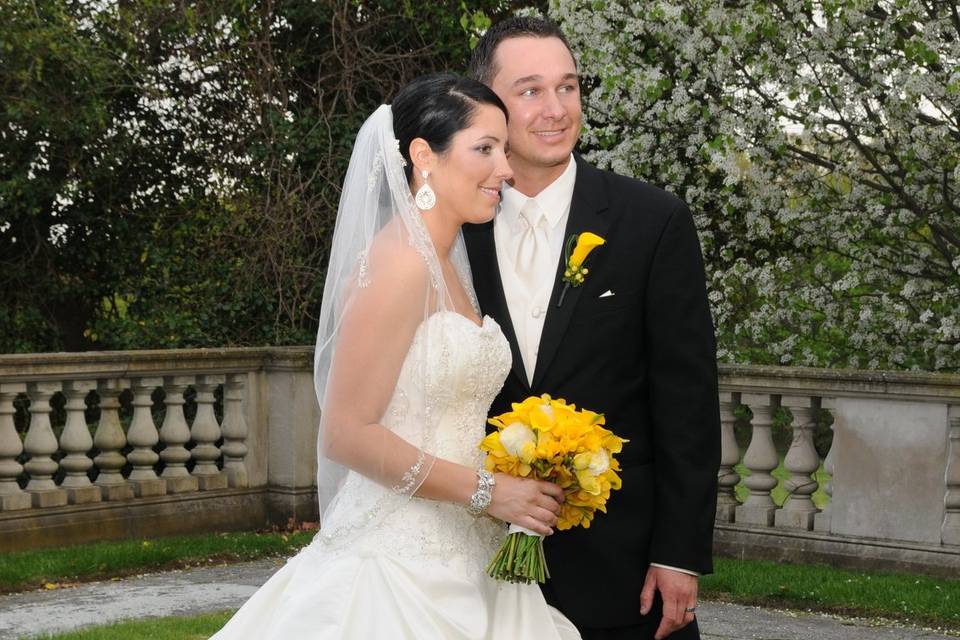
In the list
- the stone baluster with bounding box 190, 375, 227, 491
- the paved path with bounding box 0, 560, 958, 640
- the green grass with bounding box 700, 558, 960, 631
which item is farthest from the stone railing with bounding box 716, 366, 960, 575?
the stone baluster with bounding box 190, 375, 227, 491

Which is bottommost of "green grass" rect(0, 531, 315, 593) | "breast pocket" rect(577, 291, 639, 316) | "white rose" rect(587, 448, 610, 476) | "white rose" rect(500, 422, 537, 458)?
"green grass" rect(0, 531, 315, 593)

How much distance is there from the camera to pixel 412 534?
11.4 feet

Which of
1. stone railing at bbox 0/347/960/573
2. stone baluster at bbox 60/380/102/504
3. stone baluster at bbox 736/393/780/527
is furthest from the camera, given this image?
stone baluster at bbox 60/380/102/504

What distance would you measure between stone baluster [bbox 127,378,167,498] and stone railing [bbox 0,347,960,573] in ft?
0.04

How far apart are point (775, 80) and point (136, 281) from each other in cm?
594

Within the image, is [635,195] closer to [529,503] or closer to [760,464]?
[529,503]

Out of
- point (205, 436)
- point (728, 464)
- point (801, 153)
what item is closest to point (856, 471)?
point (728, 464)

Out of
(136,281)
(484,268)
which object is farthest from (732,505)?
(136,281)

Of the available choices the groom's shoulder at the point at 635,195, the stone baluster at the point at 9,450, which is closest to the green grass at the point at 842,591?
the stone baluster at the point at 9,450

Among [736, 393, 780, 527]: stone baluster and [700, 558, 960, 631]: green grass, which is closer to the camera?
[700, 558, 960, 631]: green grass

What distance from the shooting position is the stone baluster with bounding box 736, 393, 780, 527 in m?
8.37

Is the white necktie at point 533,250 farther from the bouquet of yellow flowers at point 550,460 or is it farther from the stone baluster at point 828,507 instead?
the stone baluster at point 828,507

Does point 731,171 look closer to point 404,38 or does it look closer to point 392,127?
point 404,38

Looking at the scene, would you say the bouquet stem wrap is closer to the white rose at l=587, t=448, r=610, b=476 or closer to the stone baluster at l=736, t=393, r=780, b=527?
the white rose at l=587, t=448, r=610, b=476
